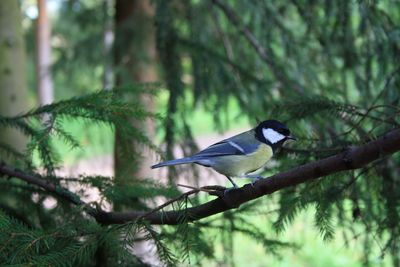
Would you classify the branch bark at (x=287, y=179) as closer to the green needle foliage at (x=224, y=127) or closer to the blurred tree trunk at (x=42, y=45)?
the green needle foliage at (x=224, y=127)

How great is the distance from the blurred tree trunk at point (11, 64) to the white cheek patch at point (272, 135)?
2.10m

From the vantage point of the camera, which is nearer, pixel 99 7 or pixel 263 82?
pixel 263 82

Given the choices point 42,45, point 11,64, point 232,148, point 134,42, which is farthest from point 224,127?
point 42,45

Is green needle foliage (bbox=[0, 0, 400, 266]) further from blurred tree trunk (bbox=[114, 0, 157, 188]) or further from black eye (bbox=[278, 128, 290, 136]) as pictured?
blurred tree trunk (bbox=[114, 0, 157, 188])

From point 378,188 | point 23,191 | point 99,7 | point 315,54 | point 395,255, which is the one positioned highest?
point 99,7

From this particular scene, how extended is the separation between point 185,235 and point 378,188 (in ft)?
2.89

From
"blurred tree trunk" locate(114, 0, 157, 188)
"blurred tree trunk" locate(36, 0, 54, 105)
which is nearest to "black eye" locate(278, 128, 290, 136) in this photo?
"blurred tree trunk" locate(114, 0, 157, 188)

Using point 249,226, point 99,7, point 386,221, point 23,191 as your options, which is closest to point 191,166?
point 249,226

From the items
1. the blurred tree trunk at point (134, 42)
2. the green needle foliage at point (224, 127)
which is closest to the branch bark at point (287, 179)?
the green needle foliage at point (224, 127)

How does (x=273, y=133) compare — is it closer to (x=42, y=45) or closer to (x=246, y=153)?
(x=246, y=153)

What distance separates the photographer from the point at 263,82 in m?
3.81

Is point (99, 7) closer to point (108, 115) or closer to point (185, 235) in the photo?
point (108, 115)

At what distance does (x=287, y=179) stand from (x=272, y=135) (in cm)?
75

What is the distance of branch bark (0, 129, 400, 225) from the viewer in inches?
53.7
